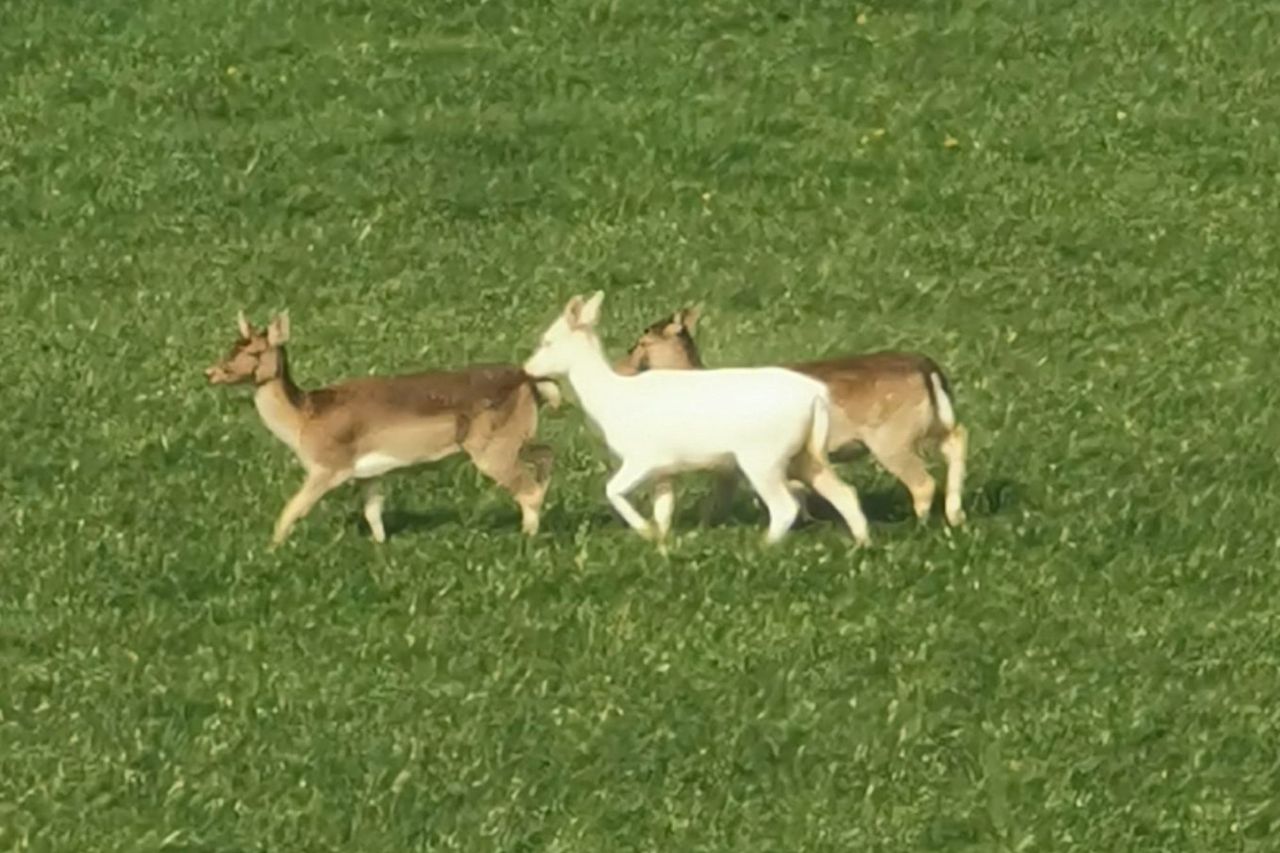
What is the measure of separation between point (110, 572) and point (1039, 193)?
10207 mm

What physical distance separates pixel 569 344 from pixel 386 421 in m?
0.85

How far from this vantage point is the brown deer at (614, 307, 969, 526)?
14242mm

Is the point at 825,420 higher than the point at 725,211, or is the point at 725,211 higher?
the point at 825,420

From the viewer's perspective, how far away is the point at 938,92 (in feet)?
81.6

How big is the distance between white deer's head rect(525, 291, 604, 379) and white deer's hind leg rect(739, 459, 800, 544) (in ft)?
3.03

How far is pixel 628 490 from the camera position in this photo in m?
13.9

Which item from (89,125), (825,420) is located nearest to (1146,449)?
(825,420)

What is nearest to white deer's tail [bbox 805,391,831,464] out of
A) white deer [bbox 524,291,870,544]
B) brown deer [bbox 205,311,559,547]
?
white deer [bbox 524,291,870,544]

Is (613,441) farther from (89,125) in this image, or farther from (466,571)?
(89,125)

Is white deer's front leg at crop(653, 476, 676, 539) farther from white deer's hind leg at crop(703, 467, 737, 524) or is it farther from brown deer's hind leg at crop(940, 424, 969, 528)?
brown deer's hind leg at crop(940, 424, 969, 528)

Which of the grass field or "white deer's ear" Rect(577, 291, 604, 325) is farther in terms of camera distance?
"white deer's ear" Rect(577, 291, 604, 325)

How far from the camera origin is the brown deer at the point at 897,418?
14242mm

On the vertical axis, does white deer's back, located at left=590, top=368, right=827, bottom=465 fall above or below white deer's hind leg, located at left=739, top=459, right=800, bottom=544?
above

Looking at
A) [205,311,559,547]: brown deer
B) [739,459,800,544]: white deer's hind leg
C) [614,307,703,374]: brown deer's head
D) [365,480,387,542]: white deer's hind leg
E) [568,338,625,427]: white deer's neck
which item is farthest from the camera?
[614,307,703,374]: brown deer's head
